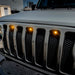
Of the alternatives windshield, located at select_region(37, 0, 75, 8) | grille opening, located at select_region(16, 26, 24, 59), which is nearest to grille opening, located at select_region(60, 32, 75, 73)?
grille opening, located at select_region(16, 26, 24, 59)

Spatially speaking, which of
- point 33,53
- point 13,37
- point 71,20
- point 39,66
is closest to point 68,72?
point 39,66

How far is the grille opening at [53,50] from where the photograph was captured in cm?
112

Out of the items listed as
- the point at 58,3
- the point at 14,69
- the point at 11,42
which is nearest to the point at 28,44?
the point at 11,42

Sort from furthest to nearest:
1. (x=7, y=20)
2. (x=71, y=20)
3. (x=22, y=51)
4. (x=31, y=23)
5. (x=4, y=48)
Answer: (x=4, y=48), (x=7, y=20), (x=22, y=51), (x=31, y=23), (x=71, y=20)

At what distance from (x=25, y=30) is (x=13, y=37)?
261 millimetres

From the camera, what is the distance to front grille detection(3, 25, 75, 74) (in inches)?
41.6

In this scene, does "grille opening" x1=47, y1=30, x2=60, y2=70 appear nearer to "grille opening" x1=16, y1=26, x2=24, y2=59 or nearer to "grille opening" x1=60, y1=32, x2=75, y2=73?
"grille opening" x1=60, y1=32, x2=75, y2=73

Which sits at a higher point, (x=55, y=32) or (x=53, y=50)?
(x=55, y=32)

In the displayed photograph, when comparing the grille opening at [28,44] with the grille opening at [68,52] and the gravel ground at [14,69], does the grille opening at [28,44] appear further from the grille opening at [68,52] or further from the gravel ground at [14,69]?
the grille opening at [68,52]

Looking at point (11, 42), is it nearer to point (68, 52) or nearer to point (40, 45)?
point (40, 45)

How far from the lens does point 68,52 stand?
106 centimetres

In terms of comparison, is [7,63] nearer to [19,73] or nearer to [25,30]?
[19,73]

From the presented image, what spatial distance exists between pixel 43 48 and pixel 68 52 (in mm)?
308

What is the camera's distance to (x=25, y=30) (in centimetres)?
132
